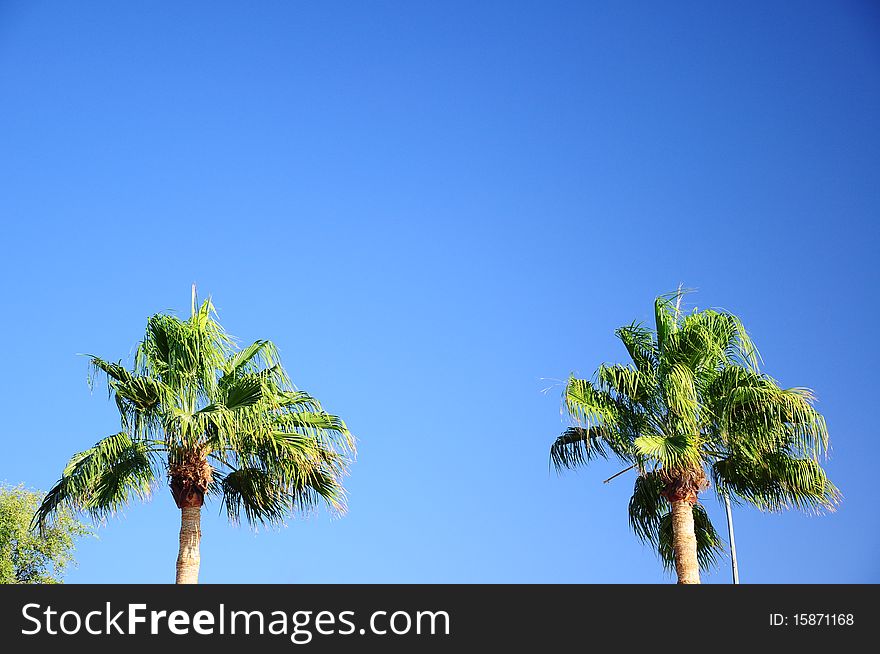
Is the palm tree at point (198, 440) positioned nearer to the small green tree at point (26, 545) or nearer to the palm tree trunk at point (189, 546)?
the palm tree trunk at point (189, 546)

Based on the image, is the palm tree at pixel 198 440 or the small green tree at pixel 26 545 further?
the small green tree at pixel 26 545

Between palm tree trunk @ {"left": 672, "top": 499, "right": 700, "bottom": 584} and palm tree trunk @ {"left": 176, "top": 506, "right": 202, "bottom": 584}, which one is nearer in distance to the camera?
palm tree trunk @ {"left": 176, "top": 506, "right": 202, "bottom": 584}

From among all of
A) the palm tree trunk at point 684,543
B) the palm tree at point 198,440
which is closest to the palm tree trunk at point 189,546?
→ the palm tree at point 198,440

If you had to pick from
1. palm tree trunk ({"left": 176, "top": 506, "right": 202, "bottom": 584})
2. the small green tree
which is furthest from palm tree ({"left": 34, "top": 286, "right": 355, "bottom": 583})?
the small green tree

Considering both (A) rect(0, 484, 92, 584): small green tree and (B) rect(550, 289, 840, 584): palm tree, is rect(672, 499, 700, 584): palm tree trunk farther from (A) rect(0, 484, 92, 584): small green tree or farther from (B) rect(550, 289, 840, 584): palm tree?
(A) rect(0, 484, 92, 584): small green tree

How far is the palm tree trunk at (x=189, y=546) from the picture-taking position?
43.1ft

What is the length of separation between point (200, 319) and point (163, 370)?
0.90 meters

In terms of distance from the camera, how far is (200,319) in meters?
14.1

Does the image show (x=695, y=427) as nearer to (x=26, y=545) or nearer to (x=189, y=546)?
(x=189, y=546)

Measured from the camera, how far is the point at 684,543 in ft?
48.1

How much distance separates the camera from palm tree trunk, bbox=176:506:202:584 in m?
13.1

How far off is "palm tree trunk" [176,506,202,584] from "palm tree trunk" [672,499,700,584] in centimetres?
650

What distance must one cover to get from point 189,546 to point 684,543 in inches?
263

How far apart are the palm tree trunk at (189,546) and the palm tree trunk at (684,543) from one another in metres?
6.50
